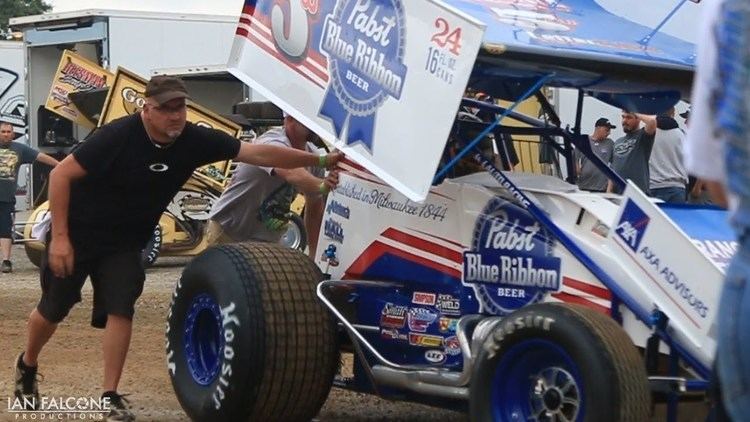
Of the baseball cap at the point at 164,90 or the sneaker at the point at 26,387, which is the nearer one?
Result: the baseball cap at the point at 164,90

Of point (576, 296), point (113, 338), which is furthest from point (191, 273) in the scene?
point (576, 296)

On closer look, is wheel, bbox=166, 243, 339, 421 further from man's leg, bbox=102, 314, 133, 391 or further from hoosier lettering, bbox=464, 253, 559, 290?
hoosier lettering, bbox=464, 253, 559, 290

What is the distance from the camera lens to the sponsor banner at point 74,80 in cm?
1731

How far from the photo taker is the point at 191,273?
21.0 ft

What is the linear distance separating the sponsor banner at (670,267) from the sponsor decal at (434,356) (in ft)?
3.25

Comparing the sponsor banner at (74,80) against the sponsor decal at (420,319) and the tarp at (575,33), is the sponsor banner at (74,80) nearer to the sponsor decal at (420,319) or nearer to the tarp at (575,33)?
the tarp at (575,33)

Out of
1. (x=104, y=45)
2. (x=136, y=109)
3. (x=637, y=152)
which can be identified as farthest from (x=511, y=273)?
(x=104, y=45)

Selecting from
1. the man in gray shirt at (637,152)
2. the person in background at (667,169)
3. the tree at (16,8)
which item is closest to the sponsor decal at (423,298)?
the man in gray shirt at (637,152)

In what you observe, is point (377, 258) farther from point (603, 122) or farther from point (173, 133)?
point (603, 122)

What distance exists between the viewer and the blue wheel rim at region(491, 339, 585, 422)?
5082 millimetres

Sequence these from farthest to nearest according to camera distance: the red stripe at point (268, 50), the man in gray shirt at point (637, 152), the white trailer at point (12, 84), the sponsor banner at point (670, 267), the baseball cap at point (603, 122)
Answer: the white trailer at point (12, 84) → the baseball cap at point (603, 122) → the man in gray shirt at point (637, 152) → the red stripe at point (268, 50) → the sponsor banner at point (670, 267)

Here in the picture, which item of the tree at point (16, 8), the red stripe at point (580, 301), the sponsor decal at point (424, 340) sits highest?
the red stripe at point (580, 301)

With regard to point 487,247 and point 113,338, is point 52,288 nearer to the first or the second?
point 113,338

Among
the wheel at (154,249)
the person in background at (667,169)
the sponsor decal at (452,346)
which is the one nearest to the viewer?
the sponsor decal at (452,346)
